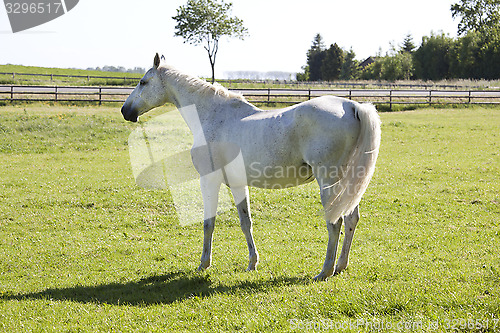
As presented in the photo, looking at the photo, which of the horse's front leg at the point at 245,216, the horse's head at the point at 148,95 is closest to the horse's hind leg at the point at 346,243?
the horse's front leg at the point at 245,216

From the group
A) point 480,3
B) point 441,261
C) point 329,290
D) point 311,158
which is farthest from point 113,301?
point 480,3

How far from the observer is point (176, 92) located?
6.64 metres

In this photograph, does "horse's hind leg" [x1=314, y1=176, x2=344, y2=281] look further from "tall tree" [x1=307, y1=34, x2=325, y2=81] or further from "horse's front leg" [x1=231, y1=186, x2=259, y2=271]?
"tall tree" [x1=307, y1=34, x2=325, y2=81]

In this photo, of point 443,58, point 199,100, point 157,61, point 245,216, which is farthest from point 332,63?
point 245,216

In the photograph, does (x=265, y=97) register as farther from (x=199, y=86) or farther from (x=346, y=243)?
(x=346, y=243)

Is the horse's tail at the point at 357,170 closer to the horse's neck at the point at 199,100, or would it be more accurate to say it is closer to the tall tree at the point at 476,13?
the horse's neck at the point at 199,100

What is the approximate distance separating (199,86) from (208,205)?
1754 millimetres

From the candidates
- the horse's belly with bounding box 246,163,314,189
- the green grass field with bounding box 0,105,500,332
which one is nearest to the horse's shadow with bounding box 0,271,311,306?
the green grass field with bounding box 0,105,500,332

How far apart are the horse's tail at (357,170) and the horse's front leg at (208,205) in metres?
1.70

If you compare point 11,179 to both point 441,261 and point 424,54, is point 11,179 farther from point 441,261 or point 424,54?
point 424,54

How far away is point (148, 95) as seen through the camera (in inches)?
265

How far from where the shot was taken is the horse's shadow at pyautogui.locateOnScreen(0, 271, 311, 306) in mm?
5379

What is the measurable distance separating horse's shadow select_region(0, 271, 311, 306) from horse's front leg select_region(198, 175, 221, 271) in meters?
0.30

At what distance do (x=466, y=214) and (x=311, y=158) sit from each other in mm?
5391
